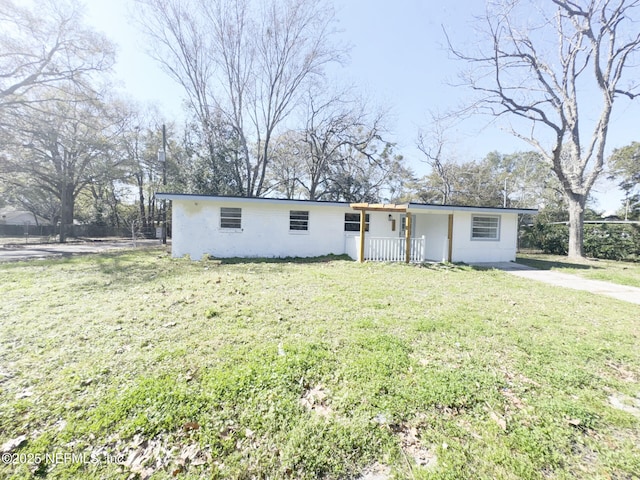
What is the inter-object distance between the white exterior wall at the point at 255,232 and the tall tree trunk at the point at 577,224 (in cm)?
1128

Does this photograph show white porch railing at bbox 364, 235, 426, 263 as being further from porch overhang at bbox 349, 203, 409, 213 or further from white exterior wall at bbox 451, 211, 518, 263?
white exterior wall at bbox 451, 211, 518, 263

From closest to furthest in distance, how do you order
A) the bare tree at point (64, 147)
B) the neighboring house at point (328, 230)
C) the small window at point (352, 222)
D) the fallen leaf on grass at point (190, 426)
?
the fallen leaf on grass at point (190, 426), the neighboring house at point (328, 230), the small window at point (352, 222), the bare tree at point (64, 147)

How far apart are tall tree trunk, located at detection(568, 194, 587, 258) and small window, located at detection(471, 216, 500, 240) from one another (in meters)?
5.21

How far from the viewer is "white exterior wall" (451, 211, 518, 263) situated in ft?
35.6

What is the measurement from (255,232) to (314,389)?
8.83 metres

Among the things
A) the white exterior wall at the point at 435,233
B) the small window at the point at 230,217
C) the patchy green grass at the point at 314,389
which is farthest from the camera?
the white exterior wall at the point at 435,233

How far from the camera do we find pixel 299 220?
11.1 metres

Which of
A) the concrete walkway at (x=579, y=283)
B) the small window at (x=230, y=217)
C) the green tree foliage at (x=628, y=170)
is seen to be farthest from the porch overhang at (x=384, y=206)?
the green tree foliage at (x=628, y=170)

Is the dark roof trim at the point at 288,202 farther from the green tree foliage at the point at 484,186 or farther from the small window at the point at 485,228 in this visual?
the green tree foliage at the point at 484,186

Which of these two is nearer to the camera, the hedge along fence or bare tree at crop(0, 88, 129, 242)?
the hedge along fence

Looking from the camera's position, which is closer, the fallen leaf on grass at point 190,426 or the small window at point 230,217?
the fallen leaf on grass at point 190,426

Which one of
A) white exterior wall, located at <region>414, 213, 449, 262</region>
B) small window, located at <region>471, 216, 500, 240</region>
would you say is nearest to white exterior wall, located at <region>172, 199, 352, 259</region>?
white exterior wall, located at <region>414, 213, 449, 262</region>

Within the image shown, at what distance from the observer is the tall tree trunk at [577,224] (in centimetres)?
1280

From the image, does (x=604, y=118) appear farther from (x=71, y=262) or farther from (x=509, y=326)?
(x=71, y=262)
